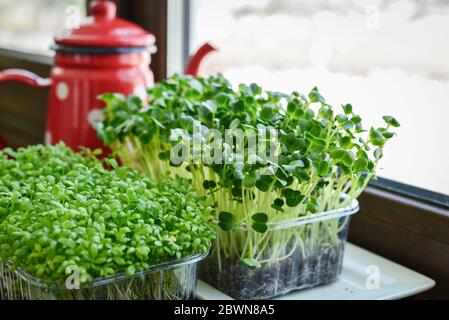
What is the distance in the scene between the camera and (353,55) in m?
1.07

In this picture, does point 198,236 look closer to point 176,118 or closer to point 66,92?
point 176,118

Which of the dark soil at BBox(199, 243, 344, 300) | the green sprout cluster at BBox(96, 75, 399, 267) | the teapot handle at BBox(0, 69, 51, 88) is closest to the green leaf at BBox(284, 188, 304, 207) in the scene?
the green sprout cluster at BBox(96, 75, 399, 267)

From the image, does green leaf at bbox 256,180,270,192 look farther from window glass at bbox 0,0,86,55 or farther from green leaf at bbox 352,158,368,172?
window glass at bbox 0,0,86,55

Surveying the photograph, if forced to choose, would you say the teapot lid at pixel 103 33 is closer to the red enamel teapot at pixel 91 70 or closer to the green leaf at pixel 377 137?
the red enamel teapot at pixel 91 70

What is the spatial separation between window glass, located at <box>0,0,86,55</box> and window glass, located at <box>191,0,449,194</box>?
2.06 feet

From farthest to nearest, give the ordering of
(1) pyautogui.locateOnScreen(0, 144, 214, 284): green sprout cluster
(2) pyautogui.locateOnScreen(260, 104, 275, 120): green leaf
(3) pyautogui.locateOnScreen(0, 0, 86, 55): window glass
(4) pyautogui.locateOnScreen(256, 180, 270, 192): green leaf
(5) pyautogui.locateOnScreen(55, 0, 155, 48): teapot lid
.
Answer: (3) pyautogui.locateOnScreen(0, 0, 86, 55): window glass < (5) pyautogui.locateOnScreen(55, 0, 155, 48): teapot lid < (2) pyautogui.locateOnScreen(260, 104, 275, 120): green leaf < (4) pyautogui.locateOnScreen(256, 180, 270, 192): green leaf < (1) pyautogui.locateOnScreen(0, 144, 214, 284): green sprout cluster

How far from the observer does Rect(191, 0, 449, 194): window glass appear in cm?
95

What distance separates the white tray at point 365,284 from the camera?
2.84 ft

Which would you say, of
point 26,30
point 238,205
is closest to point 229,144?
point 238,205

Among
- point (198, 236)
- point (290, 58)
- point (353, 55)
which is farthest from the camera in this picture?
point (290, 58)

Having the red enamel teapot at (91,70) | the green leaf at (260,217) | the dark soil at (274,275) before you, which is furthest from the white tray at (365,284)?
the red enamel teapot at (91,70)

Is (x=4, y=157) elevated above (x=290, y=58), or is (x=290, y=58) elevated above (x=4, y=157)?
(x=290, y=58)

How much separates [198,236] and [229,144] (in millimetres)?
124

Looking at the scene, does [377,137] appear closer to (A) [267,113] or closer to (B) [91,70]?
(A) [267,113]
